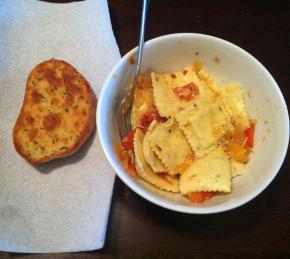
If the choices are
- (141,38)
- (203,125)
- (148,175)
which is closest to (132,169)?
(148,175)

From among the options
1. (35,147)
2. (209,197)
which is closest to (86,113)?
(35,147)

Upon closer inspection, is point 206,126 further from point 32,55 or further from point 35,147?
point 32,55

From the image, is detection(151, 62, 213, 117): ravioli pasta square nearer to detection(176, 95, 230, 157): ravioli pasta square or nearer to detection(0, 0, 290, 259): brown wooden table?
detection(176, 95, 230, 157): ravioli pasta square

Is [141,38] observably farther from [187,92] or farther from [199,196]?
[199,196]

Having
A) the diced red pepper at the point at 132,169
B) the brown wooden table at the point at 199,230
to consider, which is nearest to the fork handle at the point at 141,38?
the diced red pepper at the point at 132,169

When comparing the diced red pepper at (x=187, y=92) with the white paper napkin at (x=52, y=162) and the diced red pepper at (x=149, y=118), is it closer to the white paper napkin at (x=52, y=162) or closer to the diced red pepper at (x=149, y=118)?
the diced red pepper at (x=149, y=118)
